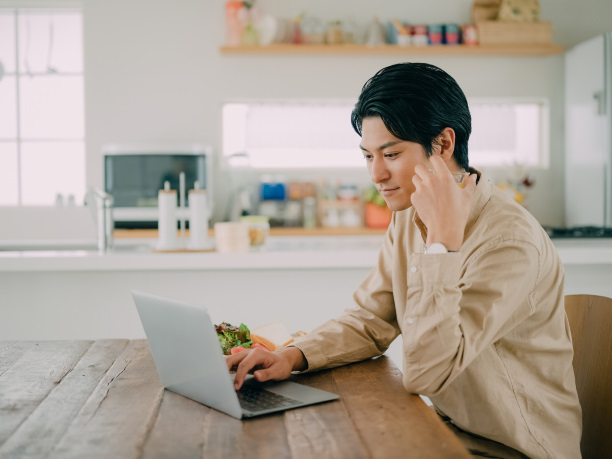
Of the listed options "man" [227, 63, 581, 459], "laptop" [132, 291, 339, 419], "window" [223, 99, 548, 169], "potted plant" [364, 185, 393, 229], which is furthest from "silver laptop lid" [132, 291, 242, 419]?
"window" [223, 99, 548, 169]

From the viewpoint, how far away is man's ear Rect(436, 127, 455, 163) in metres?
1.42

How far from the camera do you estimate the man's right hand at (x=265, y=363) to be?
131 centimetres

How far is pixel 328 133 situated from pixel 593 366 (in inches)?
165

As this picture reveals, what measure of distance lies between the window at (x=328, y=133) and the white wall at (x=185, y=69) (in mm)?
190

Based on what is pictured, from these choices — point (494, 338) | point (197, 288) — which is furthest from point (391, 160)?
point (197, 288)

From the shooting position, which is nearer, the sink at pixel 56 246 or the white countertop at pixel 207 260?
the white countertop at pixel 207 260

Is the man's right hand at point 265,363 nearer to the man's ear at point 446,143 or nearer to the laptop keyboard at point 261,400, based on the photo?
the laptop keyboard at point 261,400

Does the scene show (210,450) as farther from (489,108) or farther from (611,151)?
(489,108)

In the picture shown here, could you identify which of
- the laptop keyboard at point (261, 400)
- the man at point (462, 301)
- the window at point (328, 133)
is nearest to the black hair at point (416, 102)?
the man at point (462, 301)

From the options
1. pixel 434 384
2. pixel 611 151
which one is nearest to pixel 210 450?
pixel 434 384

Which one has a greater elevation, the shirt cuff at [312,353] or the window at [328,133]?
the window at [328,133]

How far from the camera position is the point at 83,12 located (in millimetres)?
5176

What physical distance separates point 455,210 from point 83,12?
466 centimetres

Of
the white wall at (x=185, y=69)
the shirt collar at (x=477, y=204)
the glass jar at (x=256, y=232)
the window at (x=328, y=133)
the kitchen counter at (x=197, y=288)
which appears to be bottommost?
the kitchen counter at (x=197, y=288)
